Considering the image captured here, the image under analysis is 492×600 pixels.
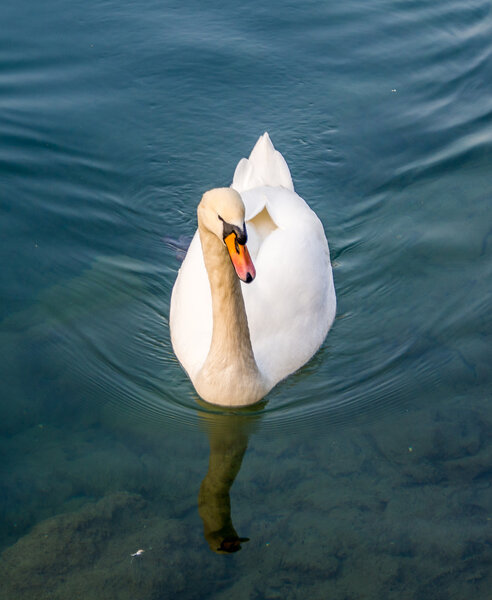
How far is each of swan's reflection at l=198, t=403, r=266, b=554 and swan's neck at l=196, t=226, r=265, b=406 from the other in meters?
0.13

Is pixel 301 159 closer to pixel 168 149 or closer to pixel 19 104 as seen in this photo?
pixel 168 149

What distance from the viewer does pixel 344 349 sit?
7328mm

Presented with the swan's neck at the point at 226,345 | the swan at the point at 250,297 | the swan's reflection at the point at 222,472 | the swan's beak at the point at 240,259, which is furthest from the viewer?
the swan's neck at the point at 226,345

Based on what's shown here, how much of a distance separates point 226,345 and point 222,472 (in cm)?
91

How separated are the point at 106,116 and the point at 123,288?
3691 millimetres

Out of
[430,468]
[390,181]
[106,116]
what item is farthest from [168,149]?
[430,468]

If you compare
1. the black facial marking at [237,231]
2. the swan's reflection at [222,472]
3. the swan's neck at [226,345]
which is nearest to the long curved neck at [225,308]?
the swan's neck at [226,345]

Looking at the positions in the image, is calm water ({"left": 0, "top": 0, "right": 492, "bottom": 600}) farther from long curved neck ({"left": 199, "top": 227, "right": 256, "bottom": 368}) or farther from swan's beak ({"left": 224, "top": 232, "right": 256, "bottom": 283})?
swan's beak ({"left": 224, "top": 232, "right": 256, "bottom": 283})

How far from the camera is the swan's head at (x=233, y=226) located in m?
5.49

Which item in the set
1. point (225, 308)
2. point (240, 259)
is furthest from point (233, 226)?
point (225, 308)

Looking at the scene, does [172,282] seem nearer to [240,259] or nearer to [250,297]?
[250,297]

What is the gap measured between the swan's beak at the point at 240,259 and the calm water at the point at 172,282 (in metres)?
1.50

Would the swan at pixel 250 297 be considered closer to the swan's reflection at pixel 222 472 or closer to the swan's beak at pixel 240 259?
the swan's beak at pixel 240 259

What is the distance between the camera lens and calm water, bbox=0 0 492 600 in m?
5.52
